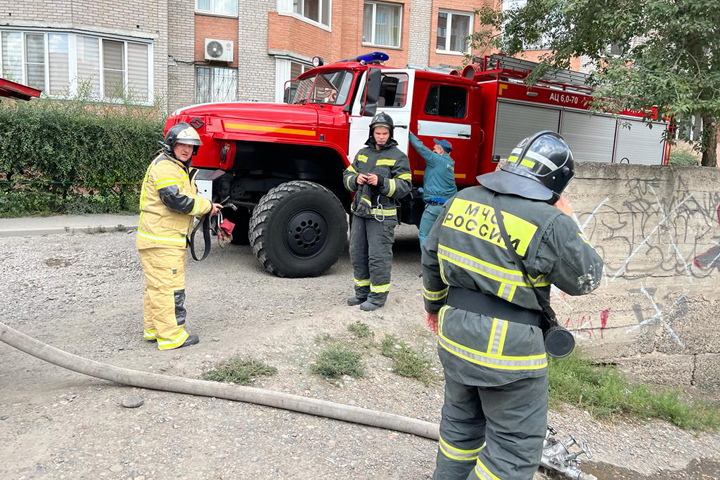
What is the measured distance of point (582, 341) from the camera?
544cm

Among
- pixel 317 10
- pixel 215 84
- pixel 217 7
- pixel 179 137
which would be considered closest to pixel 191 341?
pixel 179 137

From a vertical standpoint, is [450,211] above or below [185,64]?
below

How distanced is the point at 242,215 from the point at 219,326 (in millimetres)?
2881

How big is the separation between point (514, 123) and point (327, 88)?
2.53 meters

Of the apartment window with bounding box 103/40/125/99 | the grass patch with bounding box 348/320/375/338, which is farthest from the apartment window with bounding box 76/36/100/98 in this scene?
the grass patch with bounding box 348/320/375/338

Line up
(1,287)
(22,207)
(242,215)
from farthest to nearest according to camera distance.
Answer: (22,207) → (242,215) → (1,287)

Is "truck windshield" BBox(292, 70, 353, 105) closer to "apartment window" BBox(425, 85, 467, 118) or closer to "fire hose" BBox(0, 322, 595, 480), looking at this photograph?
"apartment window" BBox(425, 85, 467, 118)

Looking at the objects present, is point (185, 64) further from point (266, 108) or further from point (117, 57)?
point (266, 108)

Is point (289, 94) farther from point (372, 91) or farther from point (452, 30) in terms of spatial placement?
point (452, 30)

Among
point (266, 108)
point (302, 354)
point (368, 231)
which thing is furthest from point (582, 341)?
point (266, 108)

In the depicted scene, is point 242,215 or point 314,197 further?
point 242,215

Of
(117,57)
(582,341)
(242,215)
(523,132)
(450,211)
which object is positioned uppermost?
(117,57)

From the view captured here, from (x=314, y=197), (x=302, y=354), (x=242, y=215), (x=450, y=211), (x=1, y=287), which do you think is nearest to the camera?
(x=450, y=211)

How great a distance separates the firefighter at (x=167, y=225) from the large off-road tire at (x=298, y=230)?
188cm
